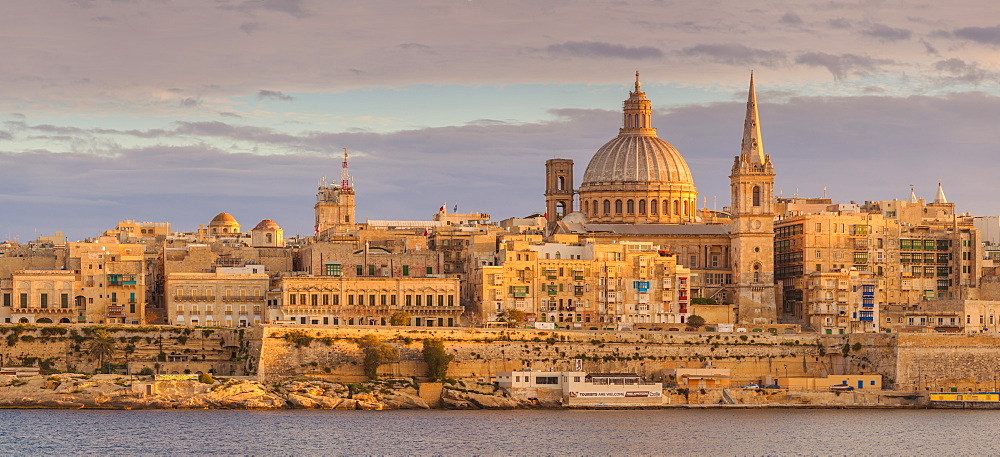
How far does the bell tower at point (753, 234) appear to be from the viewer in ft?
335

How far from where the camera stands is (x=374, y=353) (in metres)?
87.6

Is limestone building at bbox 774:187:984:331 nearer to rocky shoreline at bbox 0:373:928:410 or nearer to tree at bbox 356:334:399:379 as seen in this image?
rocky shoreline at bbox 0:373:928:410

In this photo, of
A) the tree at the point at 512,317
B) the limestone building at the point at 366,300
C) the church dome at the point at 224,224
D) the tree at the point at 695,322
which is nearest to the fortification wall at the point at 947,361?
Answer: the tree at the point at 695,322

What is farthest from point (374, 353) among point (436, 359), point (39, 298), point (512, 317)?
point (39, 298)

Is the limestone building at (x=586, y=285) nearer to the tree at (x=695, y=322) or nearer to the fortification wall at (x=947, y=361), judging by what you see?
the tree at (x=695, y=322)

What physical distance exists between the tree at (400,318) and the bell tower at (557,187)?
2397cm

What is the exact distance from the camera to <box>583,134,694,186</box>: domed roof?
113938 millimetres

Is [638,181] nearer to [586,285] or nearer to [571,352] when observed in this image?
[586,285]

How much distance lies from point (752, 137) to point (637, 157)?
31.7 feet

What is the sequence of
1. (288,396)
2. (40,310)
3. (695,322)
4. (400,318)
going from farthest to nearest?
1. (695,322)
2. (40,310)
3. (400,318)
4. (288,396)

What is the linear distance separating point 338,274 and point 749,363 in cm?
2038

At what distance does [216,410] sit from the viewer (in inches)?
3236

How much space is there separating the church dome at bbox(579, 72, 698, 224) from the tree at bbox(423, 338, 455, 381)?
2642 centimetres

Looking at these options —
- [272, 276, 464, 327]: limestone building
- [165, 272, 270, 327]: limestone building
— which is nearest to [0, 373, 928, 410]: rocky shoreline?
[272, 276, 464, 327]: limestone building
